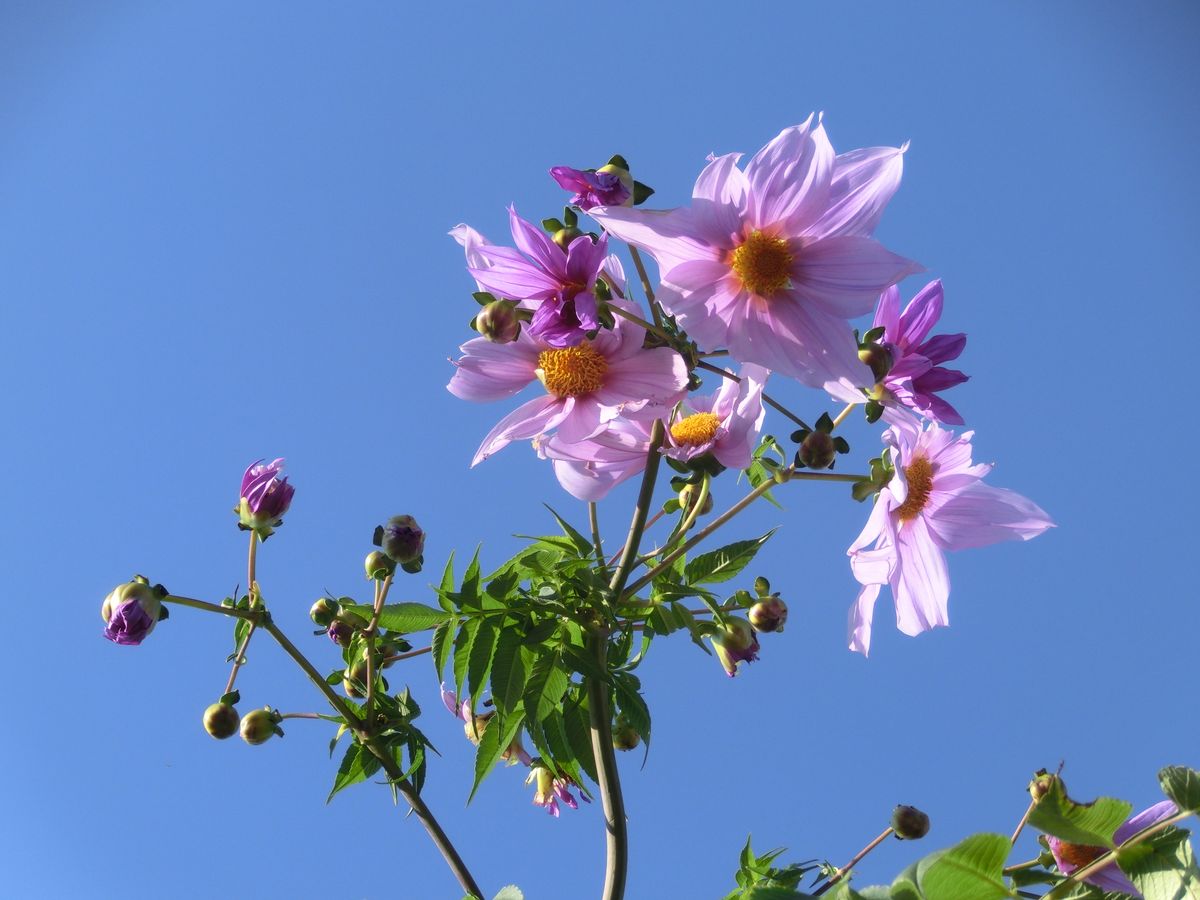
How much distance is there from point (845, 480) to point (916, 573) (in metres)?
0.18

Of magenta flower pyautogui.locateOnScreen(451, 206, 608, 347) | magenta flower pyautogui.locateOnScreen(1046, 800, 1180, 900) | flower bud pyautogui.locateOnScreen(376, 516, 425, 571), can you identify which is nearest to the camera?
magenta flower pyautogui.locateOnScreen(1046, 800, 1180, 900)

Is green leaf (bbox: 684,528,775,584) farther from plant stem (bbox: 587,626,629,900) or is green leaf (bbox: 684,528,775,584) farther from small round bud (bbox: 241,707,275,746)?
small round bud (bbox: 241,707,275,746)

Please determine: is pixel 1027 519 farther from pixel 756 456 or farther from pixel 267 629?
pixel 267 629

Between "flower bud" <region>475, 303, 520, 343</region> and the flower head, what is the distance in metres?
0.43

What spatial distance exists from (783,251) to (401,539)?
62 cm

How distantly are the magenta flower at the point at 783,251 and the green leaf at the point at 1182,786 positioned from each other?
55 cm

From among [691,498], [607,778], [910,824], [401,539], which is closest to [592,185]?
[691,498]

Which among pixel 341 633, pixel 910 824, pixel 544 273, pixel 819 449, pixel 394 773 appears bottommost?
pixel 910 824

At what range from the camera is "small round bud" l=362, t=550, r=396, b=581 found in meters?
1.30

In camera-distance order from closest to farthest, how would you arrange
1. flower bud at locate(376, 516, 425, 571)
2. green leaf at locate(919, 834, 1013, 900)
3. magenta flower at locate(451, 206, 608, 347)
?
green leaf at locate(919, 834, 1013, 900), magenta flower at locate(451, 206, 608, 347), flower bud at locate(376, 516, 425, 571)

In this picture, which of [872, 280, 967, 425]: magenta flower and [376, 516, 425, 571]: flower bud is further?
[376, 516, 425, 571]: flower bud

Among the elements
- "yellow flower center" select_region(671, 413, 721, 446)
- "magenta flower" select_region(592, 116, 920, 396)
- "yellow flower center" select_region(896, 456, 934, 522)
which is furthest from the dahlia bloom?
"yellow flower center" select_region(896, 456, 934, 522)

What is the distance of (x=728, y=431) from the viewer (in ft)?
4.00

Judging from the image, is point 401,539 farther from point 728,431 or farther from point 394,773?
point 728,431
